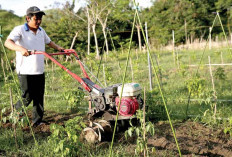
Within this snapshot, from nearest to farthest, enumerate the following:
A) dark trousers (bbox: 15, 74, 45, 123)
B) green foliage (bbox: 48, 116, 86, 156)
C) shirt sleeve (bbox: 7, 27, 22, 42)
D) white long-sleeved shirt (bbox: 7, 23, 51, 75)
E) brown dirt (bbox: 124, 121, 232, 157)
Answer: green foliage (bbox: 48, 116, 86, 156) → brown dirt (bbox: 124, 121, 232, 157) → shirt sleeve (bbox: 7, 27, 22, 42) → white long-sleeved shirt (bbox: 7, 23, 51, 75) → dark trousers (bbox: 15, 74, 45, 123)

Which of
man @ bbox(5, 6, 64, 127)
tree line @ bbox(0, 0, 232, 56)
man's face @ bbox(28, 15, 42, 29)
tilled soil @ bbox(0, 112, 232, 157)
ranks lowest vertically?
tilled soil @ bbox(0, 112, 232, 157)

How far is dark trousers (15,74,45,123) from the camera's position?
367cm

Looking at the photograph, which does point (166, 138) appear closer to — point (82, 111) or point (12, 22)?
point (82, 111)

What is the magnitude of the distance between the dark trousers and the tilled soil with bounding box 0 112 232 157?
0.39 m

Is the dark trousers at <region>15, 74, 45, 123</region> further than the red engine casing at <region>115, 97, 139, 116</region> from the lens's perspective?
Yes

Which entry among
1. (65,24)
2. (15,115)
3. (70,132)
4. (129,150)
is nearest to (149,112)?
(129,150)

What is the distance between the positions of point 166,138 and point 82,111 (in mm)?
2012

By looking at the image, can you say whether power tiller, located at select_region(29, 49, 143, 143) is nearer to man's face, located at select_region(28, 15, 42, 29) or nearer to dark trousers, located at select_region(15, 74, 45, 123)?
man's face, located at select_region(28, 15, 42, 29)

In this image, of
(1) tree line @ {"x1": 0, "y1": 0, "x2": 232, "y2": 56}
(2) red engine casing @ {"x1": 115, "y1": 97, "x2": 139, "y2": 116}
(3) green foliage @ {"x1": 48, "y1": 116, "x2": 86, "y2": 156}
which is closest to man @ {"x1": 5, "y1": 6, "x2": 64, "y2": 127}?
(3) green foliage @ {"x1": 48, "y1": 116, "x2": 86, "y2": 156}

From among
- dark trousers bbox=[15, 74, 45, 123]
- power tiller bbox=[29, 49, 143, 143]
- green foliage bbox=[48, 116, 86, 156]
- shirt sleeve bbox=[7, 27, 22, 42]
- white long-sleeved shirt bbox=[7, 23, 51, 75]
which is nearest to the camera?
green foliage bbox=[48, 116, 86, 156]

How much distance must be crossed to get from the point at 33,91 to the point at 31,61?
494 mm

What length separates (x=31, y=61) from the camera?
3.62 m

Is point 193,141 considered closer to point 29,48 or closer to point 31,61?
point 31,61

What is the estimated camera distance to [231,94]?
16.2 feet
